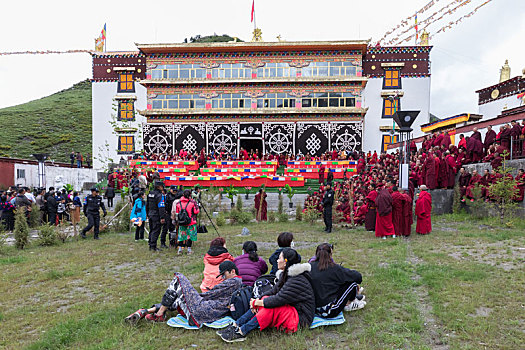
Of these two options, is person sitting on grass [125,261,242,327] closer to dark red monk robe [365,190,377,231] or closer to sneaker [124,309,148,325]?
sneaker [124,309,148,325]

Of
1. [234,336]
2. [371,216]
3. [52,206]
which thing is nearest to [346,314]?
[234,336]

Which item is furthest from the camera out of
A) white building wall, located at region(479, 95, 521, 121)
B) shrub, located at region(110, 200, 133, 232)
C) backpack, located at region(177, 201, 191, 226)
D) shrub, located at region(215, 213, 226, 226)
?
white building wall, located at region(479, 95, 521, 121)

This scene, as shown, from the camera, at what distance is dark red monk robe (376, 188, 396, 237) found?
10.5 metres

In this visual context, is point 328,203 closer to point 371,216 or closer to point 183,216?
point 371,216

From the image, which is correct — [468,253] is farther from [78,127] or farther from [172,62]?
[78,127]

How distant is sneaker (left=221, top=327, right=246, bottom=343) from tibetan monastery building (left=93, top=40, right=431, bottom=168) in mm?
28174

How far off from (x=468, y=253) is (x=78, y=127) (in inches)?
2759

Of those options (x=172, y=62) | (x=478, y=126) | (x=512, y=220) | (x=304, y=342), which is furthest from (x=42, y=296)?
(x=172, y=62)

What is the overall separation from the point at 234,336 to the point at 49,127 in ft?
230

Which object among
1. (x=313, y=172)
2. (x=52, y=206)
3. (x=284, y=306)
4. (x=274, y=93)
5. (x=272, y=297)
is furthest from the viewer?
(x=274, y=93)

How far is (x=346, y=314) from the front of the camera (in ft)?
17.4

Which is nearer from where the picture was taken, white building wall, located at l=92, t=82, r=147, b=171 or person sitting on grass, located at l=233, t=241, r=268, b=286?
person sitting on grass, located at l=233, t=241, r=268, b=286

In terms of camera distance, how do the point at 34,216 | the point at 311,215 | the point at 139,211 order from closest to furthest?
the point at 139,211 → the point at 311,215 → the point at 34,216

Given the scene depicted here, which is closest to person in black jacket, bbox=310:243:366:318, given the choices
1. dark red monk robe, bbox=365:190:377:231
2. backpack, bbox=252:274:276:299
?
backpack, bbox=252:274:276:299
